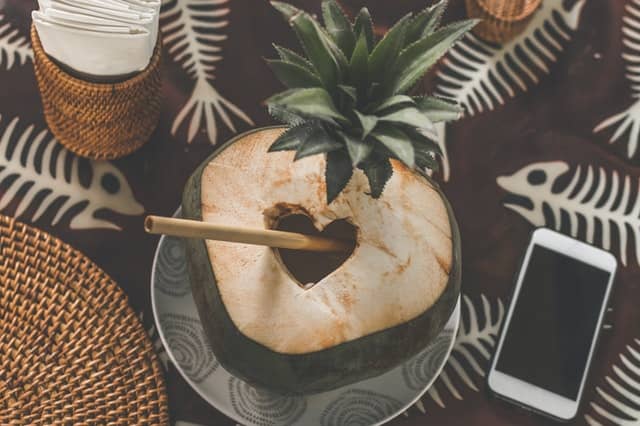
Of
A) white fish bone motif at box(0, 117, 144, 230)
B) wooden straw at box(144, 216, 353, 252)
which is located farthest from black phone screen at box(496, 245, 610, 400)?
white fish bone motif at box(0, 117, 144, 230)

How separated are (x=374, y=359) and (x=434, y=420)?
6.7 inches

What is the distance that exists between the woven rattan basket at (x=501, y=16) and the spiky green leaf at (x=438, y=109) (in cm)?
27

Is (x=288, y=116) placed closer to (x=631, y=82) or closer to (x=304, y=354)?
(x=304, y=354)

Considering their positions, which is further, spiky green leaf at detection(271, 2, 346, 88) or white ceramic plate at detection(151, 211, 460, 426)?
white ceramic plate at detection(151, 211, 460, 426)

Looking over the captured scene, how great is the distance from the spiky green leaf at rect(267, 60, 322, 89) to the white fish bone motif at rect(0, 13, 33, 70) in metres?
0.31

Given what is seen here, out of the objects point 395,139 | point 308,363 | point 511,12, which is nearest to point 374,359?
point 308,363

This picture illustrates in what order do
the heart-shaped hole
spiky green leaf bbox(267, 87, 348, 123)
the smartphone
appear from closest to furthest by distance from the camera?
spiky green leaf bbox(267, 87, 348, 123), the heart-shaped hole, the smartphone

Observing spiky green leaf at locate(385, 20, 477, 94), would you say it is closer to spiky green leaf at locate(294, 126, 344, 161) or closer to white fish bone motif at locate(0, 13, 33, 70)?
spiky green leaf at locate(294, 126, 344, 161)

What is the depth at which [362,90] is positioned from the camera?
54 centimetres

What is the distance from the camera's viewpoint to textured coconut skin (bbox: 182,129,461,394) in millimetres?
555

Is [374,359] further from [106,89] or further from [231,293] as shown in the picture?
[106,89]

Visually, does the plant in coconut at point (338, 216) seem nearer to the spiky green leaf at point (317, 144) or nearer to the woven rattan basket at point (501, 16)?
the spiky green leaf at point (317, 144)

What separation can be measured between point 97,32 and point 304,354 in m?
0.26

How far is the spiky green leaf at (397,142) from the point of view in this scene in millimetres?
492
